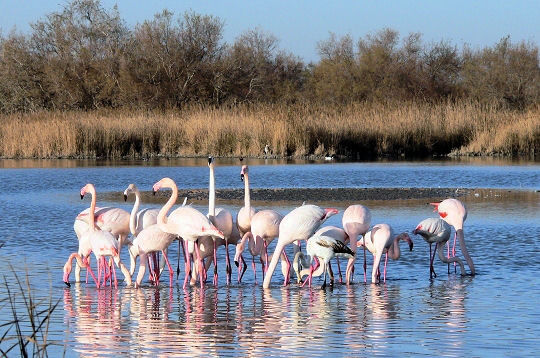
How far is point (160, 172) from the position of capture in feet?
71.8

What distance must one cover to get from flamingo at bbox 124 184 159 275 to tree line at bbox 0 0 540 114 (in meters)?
29.9

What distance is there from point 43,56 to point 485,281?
38.6 meters

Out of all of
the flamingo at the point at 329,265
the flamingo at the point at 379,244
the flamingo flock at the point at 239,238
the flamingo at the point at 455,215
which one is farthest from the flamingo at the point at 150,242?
the flamingo at the point at 455,215

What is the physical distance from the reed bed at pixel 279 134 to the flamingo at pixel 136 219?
17454 mm

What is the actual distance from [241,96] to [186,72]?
358cm

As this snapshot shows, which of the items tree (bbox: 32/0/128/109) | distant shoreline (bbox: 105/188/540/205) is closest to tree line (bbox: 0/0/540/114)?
tree (bbox: 32/0/128/109)

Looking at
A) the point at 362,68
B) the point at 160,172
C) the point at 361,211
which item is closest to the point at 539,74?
the point at 362,68

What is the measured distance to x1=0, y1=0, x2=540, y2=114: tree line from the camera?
138ft

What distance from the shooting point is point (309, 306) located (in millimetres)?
7555

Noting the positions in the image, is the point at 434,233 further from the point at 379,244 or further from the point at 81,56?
the point at 81,56

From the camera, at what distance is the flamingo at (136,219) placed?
29.3 feet

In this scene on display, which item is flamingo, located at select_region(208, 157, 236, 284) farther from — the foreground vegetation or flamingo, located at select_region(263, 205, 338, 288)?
the foreground vegetation

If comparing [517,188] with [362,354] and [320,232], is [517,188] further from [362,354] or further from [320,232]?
[362,354]

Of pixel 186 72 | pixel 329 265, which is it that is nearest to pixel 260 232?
pixel 329 265
